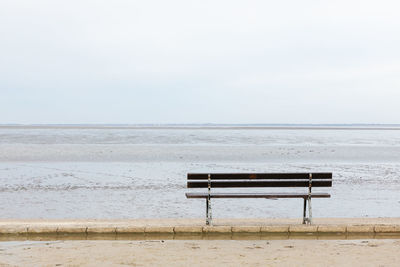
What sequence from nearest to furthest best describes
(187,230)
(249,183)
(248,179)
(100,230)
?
(100,230)
(187,230)
(249,183)
(248,179)

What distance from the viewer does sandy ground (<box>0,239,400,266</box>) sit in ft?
17.6

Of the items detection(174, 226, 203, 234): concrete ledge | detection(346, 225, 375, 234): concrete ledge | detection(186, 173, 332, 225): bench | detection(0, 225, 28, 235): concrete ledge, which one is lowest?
detection(0, 225, 28, 235): concrete ledge

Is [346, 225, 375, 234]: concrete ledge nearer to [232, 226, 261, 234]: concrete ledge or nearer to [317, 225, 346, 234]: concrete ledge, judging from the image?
[317, 225, 346, 234]: concrete ledge

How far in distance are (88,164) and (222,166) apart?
5.88m

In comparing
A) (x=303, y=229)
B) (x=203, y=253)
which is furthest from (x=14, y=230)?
(x=303, y=229)

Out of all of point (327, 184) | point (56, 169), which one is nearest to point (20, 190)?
point (56, 169)

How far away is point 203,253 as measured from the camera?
578 centimetres

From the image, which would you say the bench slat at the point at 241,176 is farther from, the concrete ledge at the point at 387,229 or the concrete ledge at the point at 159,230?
the concrete ledge at the point at 387,229

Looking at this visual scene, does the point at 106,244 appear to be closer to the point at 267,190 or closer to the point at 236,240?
the point at 236,240

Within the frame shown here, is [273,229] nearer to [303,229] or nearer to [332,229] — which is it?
[303,229]

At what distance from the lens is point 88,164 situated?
20609mm

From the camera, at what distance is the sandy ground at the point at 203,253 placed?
5.37 metres

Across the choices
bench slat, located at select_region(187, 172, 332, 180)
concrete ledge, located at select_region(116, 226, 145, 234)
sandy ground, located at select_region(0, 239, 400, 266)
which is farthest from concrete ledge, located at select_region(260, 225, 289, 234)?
concrete ledge, located at select_region(116, 226, 145, 234)

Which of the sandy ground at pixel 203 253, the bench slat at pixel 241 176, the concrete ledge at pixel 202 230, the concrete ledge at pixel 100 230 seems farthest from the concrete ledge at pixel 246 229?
the concrete ledge at pixel 100 230
